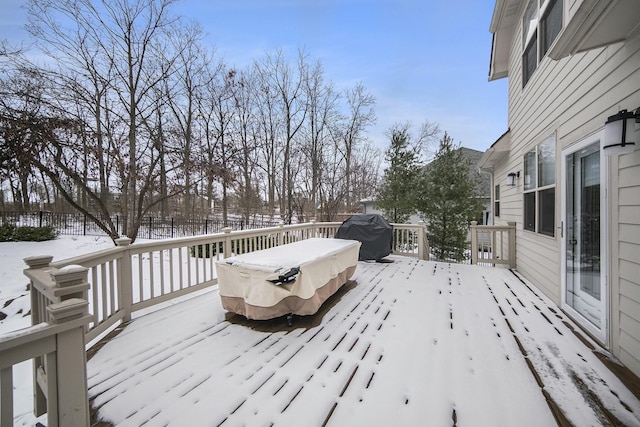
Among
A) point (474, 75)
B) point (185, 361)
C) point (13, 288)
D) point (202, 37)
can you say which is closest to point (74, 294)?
point (185, 361)

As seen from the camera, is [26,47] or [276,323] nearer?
[276,323]

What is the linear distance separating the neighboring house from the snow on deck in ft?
1.52

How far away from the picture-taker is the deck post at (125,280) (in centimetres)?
276

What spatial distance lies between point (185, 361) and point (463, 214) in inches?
366

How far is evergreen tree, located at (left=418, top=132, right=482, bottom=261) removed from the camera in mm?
9062

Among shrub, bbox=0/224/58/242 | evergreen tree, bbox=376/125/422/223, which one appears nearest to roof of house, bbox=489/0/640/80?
evergreen tree, bbox=376/125/422/223

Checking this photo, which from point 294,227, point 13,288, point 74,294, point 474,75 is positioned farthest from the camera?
point 474,75

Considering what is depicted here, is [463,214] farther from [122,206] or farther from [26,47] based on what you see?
[26,47]

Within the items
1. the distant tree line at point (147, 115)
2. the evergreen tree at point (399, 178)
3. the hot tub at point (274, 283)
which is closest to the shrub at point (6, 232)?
the distant tree line at point (147, 115)

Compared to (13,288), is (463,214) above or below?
above

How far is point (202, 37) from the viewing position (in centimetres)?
838

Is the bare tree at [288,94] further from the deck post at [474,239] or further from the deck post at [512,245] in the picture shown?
the deck post at [512,245]

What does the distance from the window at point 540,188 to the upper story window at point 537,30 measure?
Result: 146 cm

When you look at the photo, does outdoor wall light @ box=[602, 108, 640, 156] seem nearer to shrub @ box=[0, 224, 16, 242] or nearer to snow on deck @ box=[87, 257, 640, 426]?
snow on deck @ box=[87, 257, 640, 426]
